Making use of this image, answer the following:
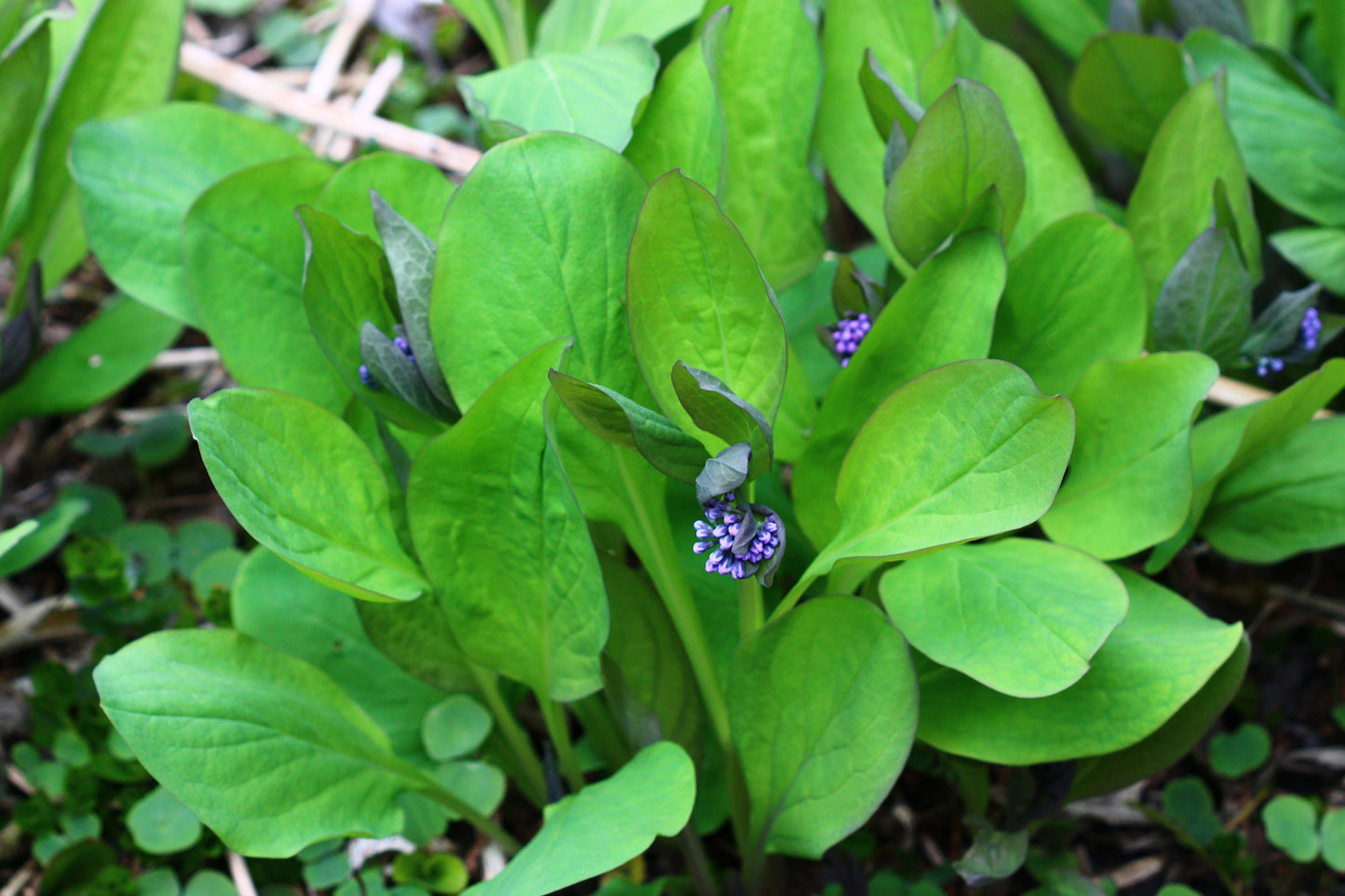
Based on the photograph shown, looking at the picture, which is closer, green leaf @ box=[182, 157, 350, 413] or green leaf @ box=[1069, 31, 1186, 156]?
green leaf @ box=[182, 157, 350, 413]

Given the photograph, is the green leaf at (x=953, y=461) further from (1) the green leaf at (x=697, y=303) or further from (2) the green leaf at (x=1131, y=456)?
(2) the green leaf at (x=1131, y=456)

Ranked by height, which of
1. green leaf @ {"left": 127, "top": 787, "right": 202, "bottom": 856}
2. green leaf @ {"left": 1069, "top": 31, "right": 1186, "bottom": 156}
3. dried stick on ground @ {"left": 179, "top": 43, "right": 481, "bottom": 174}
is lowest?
green leaf @ {"left": 127, "top": 787, "right": 202, "bottom": 856}

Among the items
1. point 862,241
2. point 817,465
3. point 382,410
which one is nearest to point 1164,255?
point 817,465

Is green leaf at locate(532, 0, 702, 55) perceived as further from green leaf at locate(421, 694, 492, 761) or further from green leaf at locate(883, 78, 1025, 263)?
green leaf at locate(421, 694, 492, 761)

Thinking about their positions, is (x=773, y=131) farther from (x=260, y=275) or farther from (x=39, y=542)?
(x=39, y=542)

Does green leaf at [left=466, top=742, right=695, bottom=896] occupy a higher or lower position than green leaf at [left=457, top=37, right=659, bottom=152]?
lower

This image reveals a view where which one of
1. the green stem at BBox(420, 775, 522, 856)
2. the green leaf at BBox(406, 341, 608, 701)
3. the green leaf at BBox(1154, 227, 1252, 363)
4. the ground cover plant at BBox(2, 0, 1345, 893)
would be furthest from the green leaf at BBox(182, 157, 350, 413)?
the green leaf at BBox(1154, 227, 1252, 363)

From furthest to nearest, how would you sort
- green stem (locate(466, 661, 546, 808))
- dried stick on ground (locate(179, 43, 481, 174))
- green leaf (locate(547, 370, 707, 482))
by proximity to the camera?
1. dried stick on ground (locate(179, 43, 481, 174))
2. green stem (locate(466, 661, 546, 808))
3. green leaf (locate(547, 370, 707, 482))

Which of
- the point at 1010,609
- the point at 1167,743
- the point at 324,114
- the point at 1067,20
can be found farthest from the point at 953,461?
the point at 324,114
